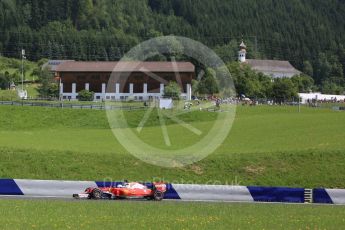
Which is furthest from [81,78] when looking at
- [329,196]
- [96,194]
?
[329,196]

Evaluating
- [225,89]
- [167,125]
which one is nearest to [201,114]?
[167,125]

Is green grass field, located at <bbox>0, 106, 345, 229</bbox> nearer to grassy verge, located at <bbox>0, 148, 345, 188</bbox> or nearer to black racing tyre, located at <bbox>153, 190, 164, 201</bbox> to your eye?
grassy verge, located at <bbox>0, 148, 345, 188</bbox>

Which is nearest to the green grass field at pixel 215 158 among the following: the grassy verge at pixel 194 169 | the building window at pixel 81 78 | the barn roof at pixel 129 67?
the grassy verge at pixel 194 169

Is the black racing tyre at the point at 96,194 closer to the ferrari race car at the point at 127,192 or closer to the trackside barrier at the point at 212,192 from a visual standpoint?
the ferrari race car at the point at 127,192

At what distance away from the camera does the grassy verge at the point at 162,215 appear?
26.1 meters

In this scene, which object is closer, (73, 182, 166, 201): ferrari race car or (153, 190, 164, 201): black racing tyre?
(73, 182, 166, 201): ferrari race car

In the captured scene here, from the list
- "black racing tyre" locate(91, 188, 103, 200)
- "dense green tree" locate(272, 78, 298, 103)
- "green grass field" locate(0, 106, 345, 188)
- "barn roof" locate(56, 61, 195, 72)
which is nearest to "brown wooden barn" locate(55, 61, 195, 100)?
"barn roof" locate(56, 61, 195, 72)

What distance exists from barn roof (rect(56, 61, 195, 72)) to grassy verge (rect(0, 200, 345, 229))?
112486 mm

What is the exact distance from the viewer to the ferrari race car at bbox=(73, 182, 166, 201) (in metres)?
38.0

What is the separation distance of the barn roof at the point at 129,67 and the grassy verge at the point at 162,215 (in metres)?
112

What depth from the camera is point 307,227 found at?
26.2 m

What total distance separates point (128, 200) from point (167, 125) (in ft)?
147

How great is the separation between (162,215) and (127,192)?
9.12m

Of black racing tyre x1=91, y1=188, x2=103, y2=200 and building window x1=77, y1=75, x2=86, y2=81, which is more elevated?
building window x1=77, y1=75, x2=86, y2=81
